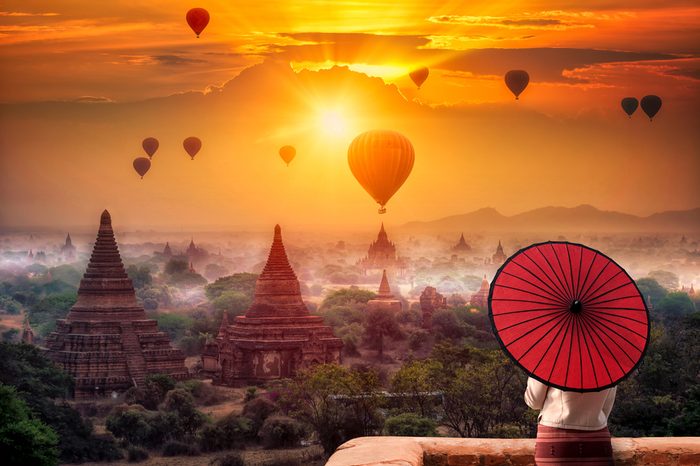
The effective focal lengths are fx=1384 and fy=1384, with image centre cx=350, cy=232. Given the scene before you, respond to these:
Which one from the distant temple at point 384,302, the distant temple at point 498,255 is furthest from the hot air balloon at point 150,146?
the distant temple at point 498,255

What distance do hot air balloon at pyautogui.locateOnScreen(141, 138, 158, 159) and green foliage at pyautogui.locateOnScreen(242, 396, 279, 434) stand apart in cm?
2933

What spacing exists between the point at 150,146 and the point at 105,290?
2200 centimetres

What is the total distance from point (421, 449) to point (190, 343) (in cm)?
4316

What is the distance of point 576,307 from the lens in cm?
573

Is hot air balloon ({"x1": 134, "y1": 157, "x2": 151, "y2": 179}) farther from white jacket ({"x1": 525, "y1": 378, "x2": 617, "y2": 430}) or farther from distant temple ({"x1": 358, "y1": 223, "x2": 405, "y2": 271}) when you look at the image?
white jacket ({"x1": 525, "y1": 378, "x2": 617, "y2": 430})

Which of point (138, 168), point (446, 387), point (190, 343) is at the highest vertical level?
point (138, 168)

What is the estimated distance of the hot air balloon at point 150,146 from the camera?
59.2 metres

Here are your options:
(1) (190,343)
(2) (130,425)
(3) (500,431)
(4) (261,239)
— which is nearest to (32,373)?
(2) (130,425)

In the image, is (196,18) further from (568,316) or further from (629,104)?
(568,316)

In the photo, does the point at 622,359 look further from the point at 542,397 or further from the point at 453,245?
the point at 453,245

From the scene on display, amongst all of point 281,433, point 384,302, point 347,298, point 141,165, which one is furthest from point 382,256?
point 281,433

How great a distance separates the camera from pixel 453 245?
89.8m

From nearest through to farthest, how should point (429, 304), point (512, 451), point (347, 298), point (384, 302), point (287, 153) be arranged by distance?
point (512, 451)
point (429, 304)
point (384, 302)
point (287, 153)
point (347, 298)

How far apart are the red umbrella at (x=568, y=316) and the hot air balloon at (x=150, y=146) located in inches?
2135
